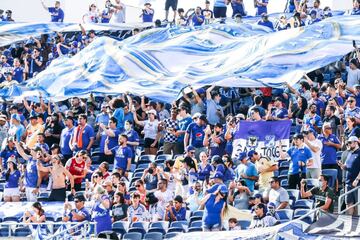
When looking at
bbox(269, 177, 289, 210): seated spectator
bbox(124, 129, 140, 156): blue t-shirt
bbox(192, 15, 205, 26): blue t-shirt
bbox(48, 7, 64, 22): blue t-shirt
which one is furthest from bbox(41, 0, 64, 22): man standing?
bbox(269, 177, 289, 210): seated spectator

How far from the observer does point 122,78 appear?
106 feet

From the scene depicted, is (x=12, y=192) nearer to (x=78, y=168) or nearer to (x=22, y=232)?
(x=78, y=168)

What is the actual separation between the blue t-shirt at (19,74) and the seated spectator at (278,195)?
1445cm

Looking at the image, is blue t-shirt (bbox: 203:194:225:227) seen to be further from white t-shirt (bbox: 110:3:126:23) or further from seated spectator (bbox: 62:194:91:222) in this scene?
white t-shirt (bbox: 110:3:126:23)

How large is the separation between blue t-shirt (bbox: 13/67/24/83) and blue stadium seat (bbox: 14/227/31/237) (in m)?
11.0

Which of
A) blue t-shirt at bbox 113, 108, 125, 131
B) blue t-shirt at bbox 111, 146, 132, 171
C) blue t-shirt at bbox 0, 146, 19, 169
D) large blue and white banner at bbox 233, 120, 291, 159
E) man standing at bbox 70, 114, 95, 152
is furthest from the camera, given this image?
blue t-shirt at bbox 0, 146, 19, 169

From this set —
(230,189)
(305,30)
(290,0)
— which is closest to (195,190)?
(230,189)

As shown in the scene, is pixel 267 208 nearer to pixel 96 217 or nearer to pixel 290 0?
pixel 96 217

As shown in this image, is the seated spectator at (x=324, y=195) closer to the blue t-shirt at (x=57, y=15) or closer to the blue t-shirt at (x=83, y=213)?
the blue t-shirt at (x=83, y=213)

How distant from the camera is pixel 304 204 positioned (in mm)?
24000

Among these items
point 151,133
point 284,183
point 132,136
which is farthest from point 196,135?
point 284,183

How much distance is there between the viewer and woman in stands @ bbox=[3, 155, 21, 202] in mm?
28906

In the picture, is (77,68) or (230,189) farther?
(77,68)

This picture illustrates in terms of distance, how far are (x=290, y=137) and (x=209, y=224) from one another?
3747 mm
